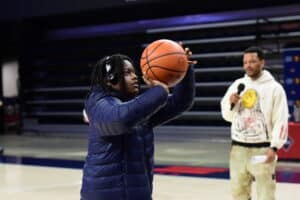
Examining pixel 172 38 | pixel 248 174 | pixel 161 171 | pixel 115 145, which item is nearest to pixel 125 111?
pixel 115 145

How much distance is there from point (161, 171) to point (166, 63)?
750cm

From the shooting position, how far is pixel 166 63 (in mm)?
3092

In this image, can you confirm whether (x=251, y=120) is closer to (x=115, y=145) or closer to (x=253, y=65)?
(x=253, y=65)

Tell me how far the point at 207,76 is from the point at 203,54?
69 cm

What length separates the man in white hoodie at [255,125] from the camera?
5.02 m

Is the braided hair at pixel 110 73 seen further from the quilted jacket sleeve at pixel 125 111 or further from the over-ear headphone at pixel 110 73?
the quilted jacket sleeve at pixel 125 111

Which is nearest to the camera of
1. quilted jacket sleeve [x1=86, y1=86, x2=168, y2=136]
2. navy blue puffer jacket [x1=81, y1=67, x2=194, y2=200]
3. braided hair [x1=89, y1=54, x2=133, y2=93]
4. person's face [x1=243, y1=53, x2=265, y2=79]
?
quilted jacket sleeve [x1=86, y1=86, x2=168, y2=136]

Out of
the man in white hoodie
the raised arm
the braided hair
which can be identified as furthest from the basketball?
the man in white hoodie

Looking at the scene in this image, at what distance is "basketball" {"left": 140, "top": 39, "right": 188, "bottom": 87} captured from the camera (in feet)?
10.1

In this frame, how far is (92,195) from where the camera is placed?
291cm

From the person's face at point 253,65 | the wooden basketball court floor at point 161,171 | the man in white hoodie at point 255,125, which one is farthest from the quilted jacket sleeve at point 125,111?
the wooden basketball court floor at point 161,171

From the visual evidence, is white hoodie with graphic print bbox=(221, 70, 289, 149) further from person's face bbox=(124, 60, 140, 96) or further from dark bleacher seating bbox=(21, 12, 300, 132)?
dark bleacher seating bbox=(21, 12, 300, 132)

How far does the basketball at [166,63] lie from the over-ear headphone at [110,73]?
0.79 feet

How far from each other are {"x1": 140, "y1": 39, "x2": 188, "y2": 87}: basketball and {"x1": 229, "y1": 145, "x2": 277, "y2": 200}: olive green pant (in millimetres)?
2110
